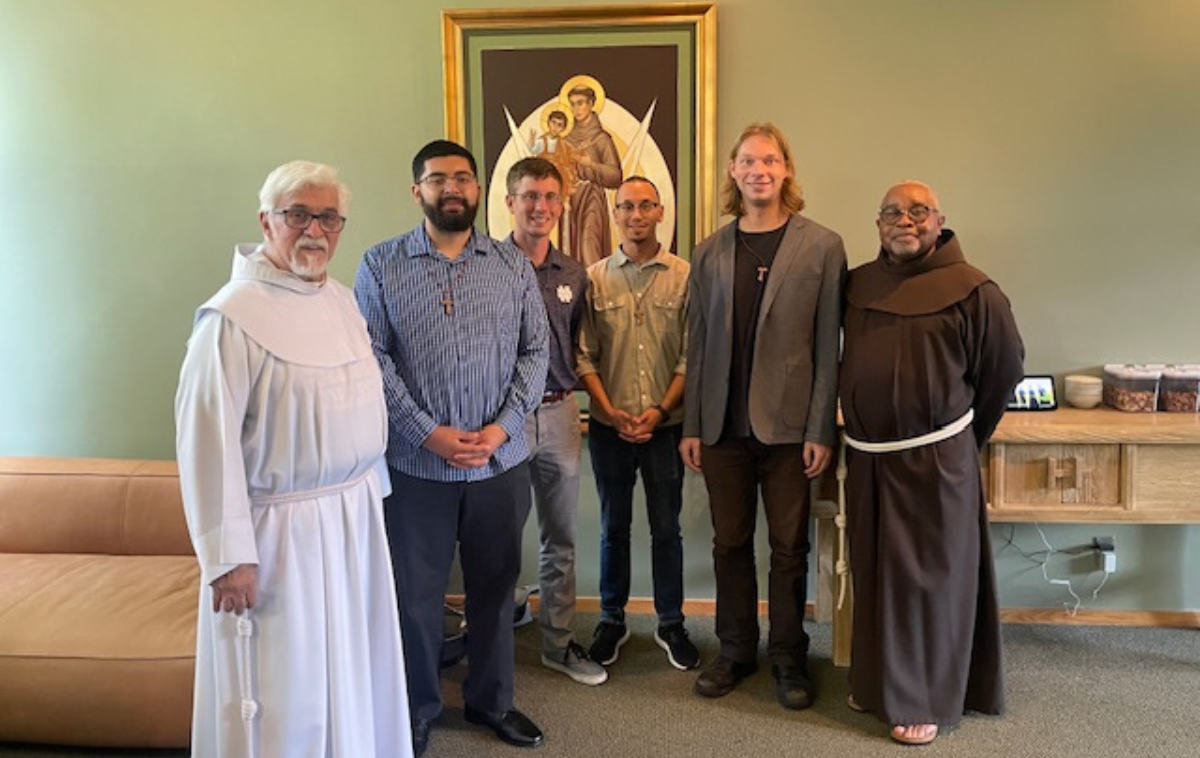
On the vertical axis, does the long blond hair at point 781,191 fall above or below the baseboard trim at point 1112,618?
above

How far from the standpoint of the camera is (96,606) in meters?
2.47

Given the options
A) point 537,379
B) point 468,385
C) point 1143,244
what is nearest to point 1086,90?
point 1143,244

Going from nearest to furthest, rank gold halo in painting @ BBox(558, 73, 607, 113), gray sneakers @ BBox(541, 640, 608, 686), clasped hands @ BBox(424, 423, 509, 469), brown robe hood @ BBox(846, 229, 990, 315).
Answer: clasped hands @ BBox(424, 423, 509, 469) < brown robe hood @ BBox(846, 229, 990, 315) < gray sneakers @ BBox(541, 640, 608, 686) < gold halo in painting @ BBox(558, 73, 607, 113)

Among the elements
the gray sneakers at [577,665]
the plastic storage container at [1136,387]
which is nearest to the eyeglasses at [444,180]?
the gray sneakers at [577,665]

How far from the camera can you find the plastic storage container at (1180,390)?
302cm

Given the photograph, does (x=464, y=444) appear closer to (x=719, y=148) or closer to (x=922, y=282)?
(x=922, y=282)

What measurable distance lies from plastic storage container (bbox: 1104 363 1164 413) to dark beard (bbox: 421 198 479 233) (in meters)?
2.30

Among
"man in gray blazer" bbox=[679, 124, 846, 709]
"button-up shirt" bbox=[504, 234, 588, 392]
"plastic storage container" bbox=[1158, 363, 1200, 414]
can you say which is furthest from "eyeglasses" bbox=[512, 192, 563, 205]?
"plastic storage container" bbox=[1158, 363, 1200, 414]

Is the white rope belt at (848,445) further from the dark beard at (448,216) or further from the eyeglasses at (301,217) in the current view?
the eyeglasses at (301,217)

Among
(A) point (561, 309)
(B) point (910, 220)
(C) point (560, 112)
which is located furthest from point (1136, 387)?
(C) point (560, 112)

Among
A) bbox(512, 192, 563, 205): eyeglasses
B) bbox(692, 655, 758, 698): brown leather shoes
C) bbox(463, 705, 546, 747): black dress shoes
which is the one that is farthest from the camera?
bbox(692, 655, 758, 698): brown leather shoes

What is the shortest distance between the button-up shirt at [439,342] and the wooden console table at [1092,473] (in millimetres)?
1342

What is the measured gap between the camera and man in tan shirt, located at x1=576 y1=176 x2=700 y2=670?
2783 mm

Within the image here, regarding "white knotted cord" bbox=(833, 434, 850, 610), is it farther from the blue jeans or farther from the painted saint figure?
the painted saint figure
